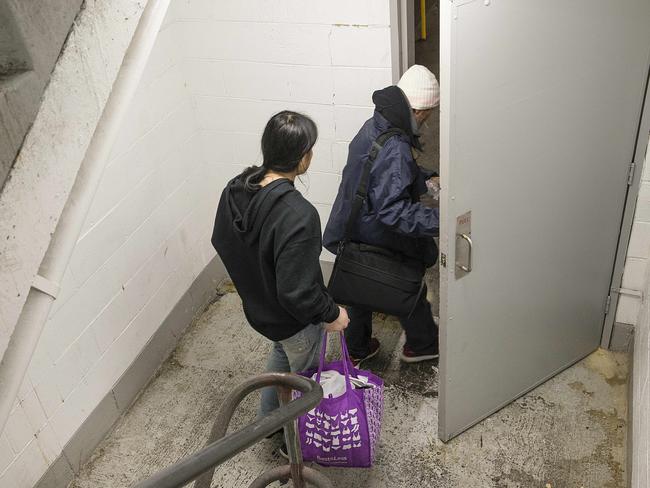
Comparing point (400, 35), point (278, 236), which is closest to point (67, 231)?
point (278, 236)

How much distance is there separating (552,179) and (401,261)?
76 cm

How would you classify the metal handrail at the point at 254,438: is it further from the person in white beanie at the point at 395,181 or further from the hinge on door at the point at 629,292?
the hinge on door at the point at 629,292

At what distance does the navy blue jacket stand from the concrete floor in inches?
33.1

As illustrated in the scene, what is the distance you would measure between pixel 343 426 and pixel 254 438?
1064 mm

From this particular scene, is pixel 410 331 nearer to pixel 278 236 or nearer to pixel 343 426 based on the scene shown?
pixel 343 426

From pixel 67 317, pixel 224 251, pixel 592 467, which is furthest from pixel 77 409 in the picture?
pixel 592 467

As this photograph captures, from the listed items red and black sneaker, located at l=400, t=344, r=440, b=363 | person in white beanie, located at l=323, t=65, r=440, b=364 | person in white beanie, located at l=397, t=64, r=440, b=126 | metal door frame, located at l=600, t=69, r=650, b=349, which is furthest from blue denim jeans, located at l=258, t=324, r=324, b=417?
metal door frame, located at l=600, t=69, r=650, b=349

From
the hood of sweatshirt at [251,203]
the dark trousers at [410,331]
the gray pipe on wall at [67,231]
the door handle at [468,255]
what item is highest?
the gray pipe on wall at [67,231]

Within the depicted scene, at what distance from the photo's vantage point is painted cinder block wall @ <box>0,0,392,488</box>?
2.77m

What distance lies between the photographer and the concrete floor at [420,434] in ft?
9.20

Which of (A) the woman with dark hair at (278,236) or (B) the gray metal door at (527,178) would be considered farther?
(A) the woman with dark hair at (278,236)

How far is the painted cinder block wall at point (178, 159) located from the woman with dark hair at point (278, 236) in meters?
0.82

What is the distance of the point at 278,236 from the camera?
224cm

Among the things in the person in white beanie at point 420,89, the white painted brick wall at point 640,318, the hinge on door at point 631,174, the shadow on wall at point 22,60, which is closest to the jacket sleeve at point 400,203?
the person in white beanie at point 420,89
